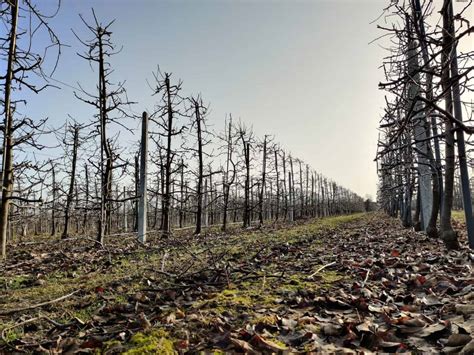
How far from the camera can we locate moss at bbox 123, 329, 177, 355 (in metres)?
2.46

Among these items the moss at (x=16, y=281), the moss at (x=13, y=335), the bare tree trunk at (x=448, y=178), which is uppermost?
the bare tree trunk at (x=448, y=178)

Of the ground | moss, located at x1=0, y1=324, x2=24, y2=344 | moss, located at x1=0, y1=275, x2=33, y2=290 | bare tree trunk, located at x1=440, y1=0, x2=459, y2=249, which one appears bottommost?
moss, located at x1=0, y1=275, x2=33, y2=290

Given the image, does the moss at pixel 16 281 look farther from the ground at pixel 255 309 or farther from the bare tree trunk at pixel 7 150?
the bare tree trunk at pixel 7 150

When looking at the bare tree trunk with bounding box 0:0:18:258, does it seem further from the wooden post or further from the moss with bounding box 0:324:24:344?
the moss with bounding box 0:324:24:344

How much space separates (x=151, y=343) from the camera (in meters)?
2.57

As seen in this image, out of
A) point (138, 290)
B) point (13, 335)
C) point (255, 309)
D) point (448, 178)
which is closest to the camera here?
point (13, 335)

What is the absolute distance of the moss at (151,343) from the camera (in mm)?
2457

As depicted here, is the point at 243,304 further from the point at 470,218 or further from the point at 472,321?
the point at 470,218

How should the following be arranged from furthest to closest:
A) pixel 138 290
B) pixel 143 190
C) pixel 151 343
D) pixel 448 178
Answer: pixel 143 190 < pixel 448 178 < pixel 138 290 < pixel 151 343

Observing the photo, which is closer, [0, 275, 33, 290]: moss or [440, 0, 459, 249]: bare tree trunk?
[0, 275, 33, 290]: moss

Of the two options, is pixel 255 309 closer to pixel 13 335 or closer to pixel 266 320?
pixel 266 320

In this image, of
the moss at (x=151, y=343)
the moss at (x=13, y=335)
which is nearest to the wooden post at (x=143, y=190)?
the moss at (x=13, y=335)

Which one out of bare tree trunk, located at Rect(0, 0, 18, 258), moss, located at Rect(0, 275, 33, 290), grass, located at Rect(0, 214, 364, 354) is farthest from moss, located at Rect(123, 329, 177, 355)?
bare tree trunk, located at Rect(0, 0, 18, 258)

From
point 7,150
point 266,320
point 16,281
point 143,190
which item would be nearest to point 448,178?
point 266,320
